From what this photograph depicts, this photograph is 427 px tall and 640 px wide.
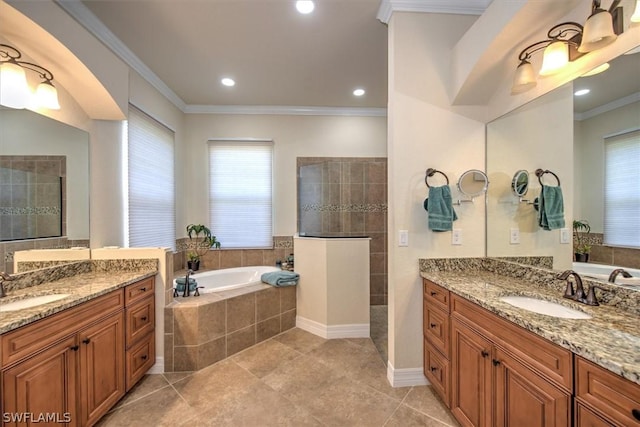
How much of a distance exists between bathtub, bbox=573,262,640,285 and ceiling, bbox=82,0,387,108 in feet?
7.23

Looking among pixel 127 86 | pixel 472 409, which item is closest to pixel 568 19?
pixel 472 409

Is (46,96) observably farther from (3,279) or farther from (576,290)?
(576,290)

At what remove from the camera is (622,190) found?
1253 millimetres

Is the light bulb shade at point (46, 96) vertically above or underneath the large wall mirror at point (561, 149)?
above

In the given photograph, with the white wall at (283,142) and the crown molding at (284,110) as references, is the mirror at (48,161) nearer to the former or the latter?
the white wall at (283,142)

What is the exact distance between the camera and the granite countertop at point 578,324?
790 mm

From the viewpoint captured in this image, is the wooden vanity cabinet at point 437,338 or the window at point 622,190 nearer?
the window at point 622,190

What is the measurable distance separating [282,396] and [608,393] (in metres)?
1.75

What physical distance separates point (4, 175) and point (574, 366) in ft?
9.65

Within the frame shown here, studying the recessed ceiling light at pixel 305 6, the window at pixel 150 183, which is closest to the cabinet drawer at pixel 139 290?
the window at pixel 150 183

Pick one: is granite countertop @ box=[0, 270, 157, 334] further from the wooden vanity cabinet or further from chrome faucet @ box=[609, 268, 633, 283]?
chrome faucet @ box=[609, 268, 633, 283]

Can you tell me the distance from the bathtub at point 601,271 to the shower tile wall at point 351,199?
226 centimetres

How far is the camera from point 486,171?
2.01m

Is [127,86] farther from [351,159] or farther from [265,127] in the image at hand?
[351,159]
